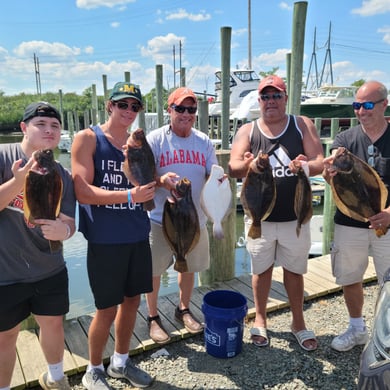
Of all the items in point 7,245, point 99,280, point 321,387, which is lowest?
point 321,387

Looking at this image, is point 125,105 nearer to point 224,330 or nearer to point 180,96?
point 180,96

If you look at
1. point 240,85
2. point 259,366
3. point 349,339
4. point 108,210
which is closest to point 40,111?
point 108,210

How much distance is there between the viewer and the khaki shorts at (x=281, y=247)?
3.64 metres

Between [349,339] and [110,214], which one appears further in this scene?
[349,339]

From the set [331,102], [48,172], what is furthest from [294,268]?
[331,102]

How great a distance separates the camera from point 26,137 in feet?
8.52

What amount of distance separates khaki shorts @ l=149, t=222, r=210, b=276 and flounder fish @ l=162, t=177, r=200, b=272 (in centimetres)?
54

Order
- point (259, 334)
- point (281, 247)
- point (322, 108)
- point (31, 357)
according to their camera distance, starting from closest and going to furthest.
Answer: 1. point (31, 357)
2. point (281, 247)
3. point (259, 334)
4. point (322, 108)

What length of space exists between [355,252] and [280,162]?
117 centimetres

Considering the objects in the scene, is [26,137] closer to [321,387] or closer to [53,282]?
[53,282]

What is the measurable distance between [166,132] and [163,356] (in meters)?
2.24

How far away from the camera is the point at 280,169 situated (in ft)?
11.3

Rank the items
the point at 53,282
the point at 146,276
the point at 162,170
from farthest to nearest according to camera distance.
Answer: the point at 162,170
the point at 146,276
the point at 53,282

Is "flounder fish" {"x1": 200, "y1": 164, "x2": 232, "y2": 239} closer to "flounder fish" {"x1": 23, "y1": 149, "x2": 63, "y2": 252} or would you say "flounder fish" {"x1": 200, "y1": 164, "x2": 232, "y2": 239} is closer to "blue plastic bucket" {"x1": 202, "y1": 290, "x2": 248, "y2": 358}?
"blue plastic bucket" {"x1": 202, "y1": 290, "x2": 248, "y2": 358}
